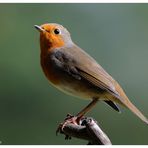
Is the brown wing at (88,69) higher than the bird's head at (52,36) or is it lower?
lower

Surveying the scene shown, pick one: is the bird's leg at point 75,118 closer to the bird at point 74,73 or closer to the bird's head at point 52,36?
the bird at point 74,73

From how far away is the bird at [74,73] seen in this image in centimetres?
740

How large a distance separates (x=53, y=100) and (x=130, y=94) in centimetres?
102

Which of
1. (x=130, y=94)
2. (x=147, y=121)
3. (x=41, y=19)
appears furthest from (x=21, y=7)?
(x=147, y=121)

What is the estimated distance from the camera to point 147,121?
7.01 meters

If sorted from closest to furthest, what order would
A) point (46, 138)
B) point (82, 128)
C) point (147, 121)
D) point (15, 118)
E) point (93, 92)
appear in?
1. point (82, 128)
2. point (147, 121)
3. point (93, 92)
4. point (46, 138)
5. point (15, 118)

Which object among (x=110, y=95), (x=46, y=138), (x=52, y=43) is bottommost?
(x=46, y=138)

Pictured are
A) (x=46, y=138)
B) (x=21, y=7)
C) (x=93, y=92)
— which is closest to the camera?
(x=93, y=92)

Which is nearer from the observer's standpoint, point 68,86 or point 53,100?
point 68,86

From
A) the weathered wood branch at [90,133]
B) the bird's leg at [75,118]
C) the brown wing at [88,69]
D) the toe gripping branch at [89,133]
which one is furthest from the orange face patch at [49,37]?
the weathered wood branch at [90,133]

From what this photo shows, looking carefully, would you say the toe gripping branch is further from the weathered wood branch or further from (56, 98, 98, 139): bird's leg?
(56, 98, 98, 139): bird's leg

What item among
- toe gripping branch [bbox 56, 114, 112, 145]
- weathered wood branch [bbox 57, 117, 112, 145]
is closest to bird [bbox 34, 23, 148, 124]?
toe gripping branch [bbox 56, 114, 112, 145]

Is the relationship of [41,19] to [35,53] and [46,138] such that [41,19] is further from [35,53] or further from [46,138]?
[46,138]

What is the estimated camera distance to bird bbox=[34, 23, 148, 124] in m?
7.40
